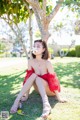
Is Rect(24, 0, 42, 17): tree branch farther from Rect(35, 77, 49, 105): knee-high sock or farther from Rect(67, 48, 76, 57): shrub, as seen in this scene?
Rect(67, 48, 76, 57): shrub

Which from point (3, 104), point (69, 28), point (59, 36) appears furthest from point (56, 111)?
point (59, 36)

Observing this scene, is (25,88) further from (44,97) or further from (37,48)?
(37,48)

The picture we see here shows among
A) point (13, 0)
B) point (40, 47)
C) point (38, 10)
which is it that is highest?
point (13, 0)

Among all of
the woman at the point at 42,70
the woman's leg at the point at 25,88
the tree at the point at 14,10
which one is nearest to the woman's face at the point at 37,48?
the woman at the point at 42,70

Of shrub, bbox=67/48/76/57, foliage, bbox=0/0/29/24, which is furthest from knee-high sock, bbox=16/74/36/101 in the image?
shrub, bbox=67/48/76/57

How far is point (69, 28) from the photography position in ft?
117

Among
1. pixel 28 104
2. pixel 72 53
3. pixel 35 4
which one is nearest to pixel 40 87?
pixel 28 104

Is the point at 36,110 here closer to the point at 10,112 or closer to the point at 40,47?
the point at 10,112

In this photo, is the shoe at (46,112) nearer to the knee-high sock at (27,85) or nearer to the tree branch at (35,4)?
the knee-high sock at (27,85)

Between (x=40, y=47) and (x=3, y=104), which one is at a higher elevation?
(x=40, y=47)

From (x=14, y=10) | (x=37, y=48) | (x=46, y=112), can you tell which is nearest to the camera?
(x=46, y=112)

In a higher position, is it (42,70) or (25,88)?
(42,70)

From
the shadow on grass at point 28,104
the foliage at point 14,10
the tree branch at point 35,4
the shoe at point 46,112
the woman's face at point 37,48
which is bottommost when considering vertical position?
the shadow on grass at point 28,104

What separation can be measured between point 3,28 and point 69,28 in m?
10.7
